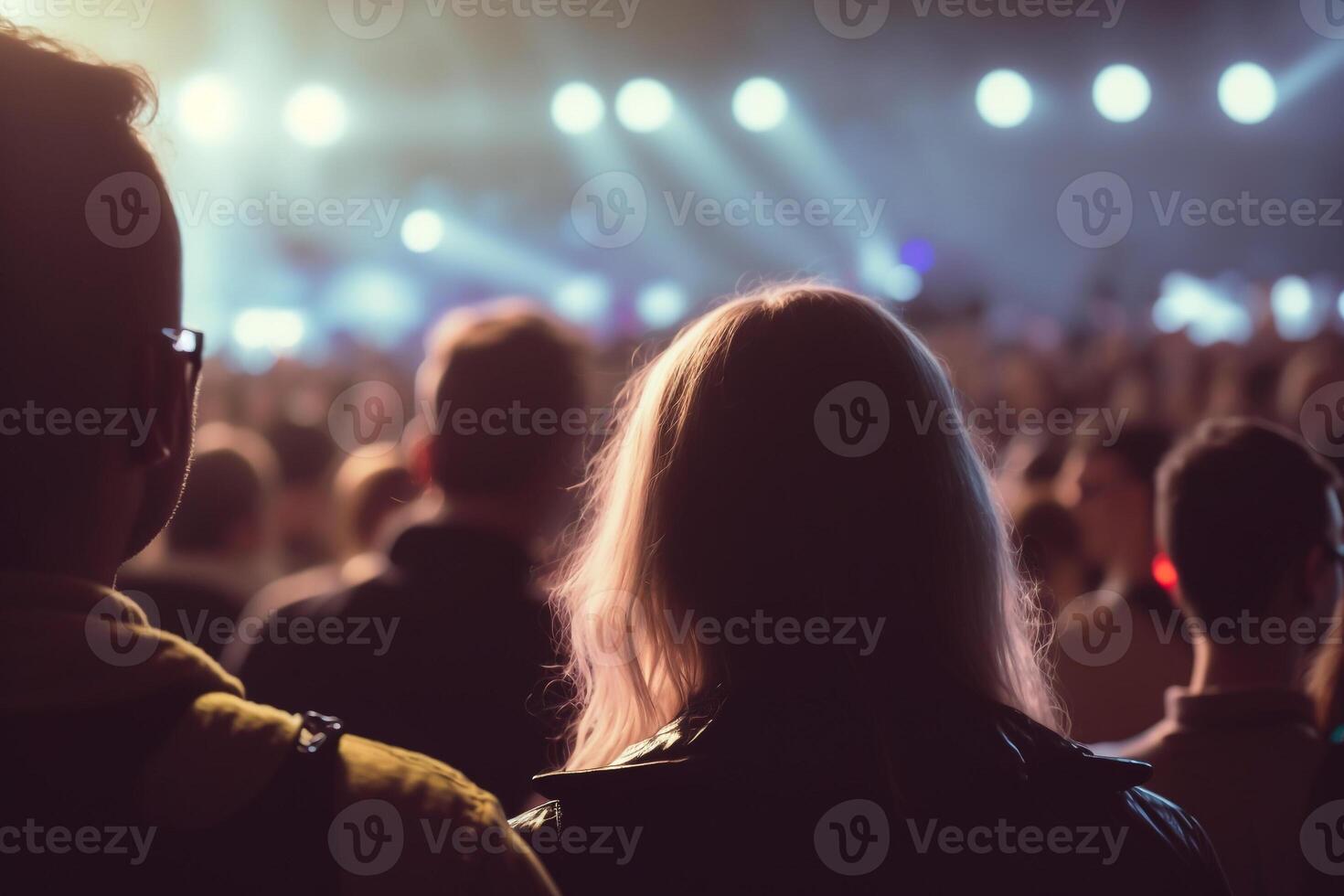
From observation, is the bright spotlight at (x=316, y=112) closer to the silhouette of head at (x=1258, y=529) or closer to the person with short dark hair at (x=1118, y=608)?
the person with short dark hair at (x=1118, y=608)

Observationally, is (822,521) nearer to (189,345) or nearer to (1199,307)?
(189,345)

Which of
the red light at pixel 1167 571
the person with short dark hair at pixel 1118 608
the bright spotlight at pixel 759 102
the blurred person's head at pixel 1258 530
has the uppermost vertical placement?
the bright spotlight at pixel 759 102

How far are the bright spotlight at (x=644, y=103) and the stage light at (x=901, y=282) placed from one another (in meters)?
3.61

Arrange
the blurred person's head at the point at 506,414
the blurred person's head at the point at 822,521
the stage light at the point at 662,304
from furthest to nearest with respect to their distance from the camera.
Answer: the stage light at the point at 662,304
the blurred person's head at the point at 506,414
the blurred person's head at the point at 822,521

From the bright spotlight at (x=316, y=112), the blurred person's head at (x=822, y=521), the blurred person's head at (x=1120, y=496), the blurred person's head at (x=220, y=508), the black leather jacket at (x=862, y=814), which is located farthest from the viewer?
the bright spotlight at (x=316, y=112)

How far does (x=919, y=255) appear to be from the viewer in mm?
10203

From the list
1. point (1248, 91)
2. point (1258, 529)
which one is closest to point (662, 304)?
point (1248, 91)

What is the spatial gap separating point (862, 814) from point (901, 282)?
30.1 feet

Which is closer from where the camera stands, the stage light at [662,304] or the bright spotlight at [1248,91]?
the bright spotlight at [1248,91]

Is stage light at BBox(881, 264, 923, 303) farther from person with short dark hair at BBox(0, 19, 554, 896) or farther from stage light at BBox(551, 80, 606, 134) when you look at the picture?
person with short dark hair at BBox(0, 19, 554, 896)

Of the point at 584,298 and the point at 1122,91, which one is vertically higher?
the point at 1122,91

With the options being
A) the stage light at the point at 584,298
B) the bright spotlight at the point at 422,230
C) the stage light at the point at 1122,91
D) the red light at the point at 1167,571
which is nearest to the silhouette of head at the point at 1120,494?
the red light at the point at 1167,571

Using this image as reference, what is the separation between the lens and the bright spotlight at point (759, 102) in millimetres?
6684

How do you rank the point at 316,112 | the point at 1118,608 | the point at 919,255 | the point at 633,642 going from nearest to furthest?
the point at 633,642 → the point at 1118,608 → the point at 316,112 → the point at 919,255
